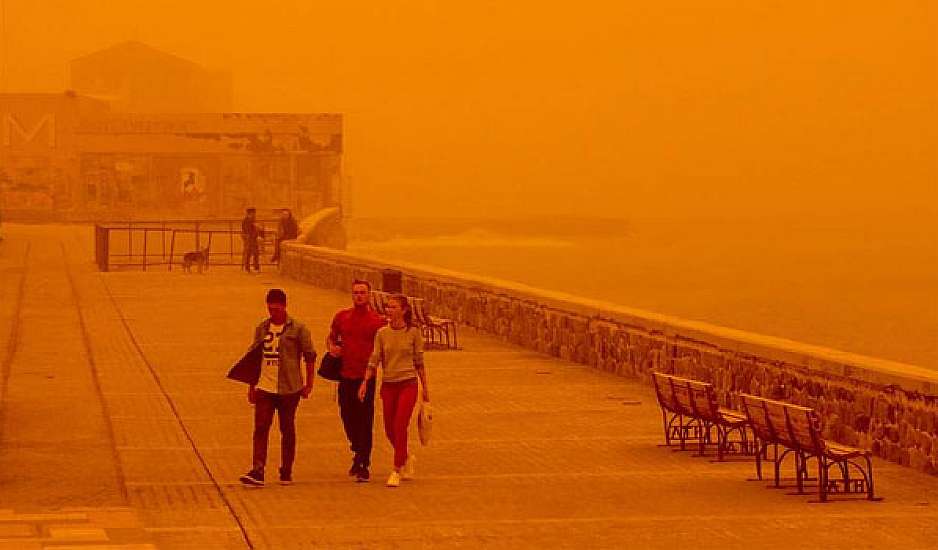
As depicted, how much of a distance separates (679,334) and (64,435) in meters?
7.01

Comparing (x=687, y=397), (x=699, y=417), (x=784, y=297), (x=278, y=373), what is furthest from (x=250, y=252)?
(x=784, y=297)

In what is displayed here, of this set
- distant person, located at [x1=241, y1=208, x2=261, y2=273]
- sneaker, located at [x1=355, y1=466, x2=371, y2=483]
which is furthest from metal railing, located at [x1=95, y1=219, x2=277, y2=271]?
sneaker, located at [x1=355, y1=466, x2=371, y2=483]

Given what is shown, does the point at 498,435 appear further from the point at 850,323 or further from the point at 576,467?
the point at 850,323

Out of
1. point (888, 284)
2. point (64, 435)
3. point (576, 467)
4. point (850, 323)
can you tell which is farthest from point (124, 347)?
point (888, 284)

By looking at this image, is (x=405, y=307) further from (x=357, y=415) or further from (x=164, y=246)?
(x=164, y=246)

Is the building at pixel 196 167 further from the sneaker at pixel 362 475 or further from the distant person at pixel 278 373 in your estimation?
the distant person at pixel 278 373

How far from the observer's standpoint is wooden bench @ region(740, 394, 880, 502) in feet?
49.8

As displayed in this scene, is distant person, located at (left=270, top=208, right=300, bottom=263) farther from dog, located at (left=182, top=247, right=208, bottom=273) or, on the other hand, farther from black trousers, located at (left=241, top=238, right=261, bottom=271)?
dog, located at (left=182, top=247, right=208, bottom=273)

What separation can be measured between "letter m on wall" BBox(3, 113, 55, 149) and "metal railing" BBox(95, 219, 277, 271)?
12121 mm

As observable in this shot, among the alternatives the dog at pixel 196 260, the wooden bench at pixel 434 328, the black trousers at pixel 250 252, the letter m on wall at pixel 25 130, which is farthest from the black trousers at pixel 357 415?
the letter m on wall at pixel 25 130

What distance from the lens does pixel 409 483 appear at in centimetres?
1606

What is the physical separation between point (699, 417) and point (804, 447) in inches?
92.6

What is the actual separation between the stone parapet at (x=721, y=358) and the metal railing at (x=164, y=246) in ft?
65.9

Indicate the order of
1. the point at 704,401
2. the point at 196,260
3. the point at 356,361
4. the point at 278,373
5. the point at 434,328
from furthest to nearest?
the point at 196,260, the point at 434,328, the point at 704,401, the point at 356,361, the point at 278,373
